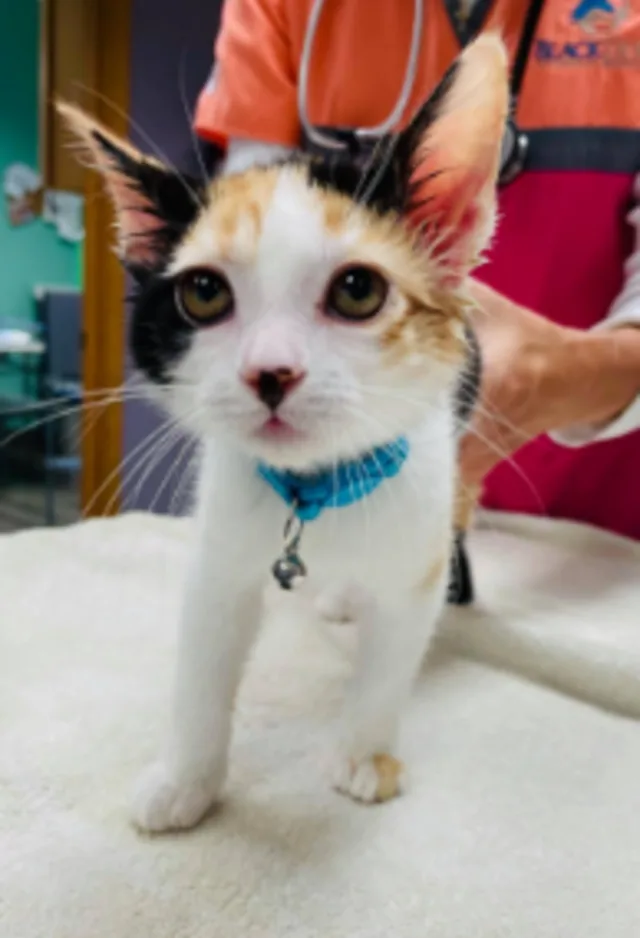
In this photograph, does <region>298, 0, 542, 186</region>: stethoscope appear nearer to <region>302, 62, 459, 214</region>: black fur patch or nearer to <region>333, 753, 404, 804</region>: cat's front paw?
<region>302, 62, 459, 214</region>: black fur patch

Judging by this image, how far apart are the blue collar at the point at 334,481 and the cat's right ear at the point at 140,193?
0.52ft

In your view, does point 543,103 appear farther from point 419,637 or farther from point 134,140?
point 134,140

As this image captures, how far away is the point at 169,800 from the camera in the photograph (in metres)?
0.54

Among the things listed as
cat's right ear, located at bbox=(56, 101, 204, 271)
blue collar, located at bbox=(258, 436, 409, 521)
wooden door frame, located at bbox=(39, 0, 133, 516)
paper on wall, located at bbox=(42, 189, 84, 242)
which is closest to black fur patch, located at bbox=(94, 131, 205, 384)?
cat's right ear, located at bbox=(56, 101, 204, 271)

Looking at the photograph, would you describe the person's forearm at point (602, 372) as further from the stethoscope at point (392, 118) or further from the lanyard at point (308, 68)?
the lanyard at point (308, 68)

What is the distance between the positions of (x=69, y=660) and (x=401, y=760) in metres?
0.32

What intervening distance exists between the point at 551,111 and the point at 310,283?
0.77 m

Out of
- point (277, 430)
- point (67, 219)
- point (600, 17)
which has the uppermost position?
point (600, 17)

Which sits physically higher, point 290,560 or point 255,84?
point 255,84

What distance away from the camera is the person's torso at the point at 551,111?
1021mm

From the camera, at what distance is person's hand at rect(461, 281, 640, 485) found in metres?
0.79

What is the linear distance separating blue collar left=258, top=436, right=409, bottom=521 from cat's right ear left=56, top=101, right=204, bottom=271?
0.52 feet

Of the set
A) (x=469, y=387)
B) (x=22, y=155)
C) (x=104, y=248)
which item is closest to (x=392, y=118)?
(x=469, y=387)

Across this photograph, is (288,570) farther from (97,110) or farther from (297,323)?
(97,110)
